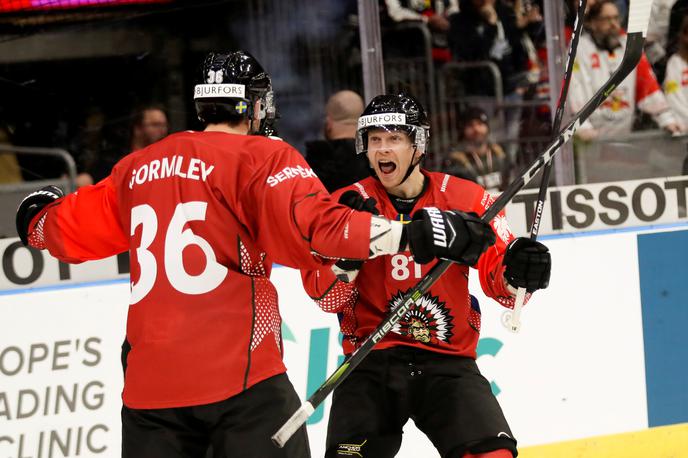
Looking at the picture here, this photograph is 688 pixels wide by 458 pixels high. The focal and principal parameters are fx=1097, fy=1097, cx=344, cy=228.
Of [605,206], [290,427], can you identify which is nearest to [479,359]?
[605,206]

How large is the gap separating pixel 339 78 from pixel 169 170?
240 centimetres

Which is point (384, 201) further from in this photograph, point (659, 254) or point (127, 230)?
point (659, 254)

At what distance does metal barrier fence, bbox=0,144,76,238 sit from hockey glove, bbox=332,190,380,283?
63.5 inches

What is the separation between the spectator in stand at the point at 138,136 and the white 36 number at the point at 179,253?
214cm

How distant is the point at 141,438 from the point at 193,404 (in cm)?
14

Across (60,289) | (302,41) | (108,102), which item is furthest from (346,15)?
(60,289)

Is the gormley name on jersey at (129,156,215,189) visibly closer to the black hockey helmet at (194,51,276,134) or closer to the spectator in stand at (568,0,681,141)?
the black hockey helmet at (194,51,276,134)

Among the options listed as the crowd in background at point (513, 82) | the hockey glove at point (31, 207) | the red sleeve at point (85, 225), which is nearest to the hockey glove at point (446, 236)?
the red sleeve at point (85, 225)

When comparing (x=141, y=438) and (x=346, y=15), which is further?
(x=346, y=15)

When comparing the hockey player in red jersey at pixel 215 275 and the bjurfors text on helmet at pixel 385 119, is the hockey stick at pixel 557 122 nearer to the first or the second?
the bjurfors text on helmet at pixel 385 119

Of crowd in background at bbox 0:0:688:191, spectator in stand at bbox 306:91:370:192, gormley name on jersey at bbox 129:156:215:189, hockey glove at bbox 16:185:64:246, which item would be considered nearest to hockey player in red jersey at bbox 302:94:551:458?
gormley name on jersey at bbox 129:156:215:189

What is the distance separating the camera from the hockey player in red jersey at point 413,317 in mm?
2695

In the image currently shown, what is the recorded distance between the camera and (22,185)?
13.8ft

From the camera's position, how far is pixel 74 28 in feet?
15.2
